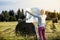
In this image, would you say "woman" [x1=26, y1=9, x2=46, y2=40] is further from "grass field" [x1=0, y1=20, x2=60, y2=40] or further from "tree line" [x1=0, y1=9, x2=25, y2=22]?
"tree line" [x1=0, y1=9, x2=25, y2=22]

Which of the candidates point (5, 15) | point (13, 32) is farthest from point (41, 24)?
point (5, 15)

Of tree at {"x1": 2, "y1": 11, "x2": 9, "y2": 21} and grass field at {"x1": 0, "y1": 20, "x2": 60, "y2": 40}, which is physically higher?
tree at {"x1": 2, "y1": 11, "x2": 9, "y2": 21}

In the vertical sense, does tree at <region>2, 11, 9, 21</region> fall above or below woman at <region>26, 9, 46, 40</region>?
above

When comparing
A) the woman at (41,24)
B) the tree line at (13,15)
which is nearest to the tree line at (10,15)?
the tree line at (13,15)

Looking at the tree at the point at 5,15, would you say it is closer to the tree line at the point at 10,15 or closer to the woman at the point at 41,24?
the tree line at the point at 10,15

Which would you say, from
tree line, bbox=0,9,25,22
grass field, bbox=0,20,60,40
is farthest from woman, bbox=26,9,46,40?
tree line, bbox=0,9,25,22

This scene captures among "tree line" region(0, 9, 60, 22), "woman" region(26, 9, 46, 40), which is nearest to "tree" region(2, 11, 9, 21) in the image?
"tree line" region(0, 9, 60, 22)

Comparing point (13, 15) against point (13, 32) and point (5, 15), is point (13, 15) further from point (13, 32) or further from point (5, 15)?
point (13, 32)

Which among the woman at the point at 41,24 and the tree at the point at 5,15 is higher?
the tree at the point at 5,15

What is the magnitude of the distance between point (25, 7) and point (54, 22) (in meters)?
→ 0.52

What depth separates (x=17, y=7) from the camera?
2.58 metres

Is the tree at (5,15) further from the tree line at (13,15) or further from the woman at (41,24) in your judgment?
the woman at (41,24)

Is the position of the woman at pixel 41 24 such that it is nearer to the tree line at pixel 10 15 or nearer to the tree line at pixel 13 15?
the tree line at pixel 13 15

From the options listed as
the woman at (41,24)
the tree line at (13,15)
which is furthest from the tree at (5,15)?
the woman at (41,24)
